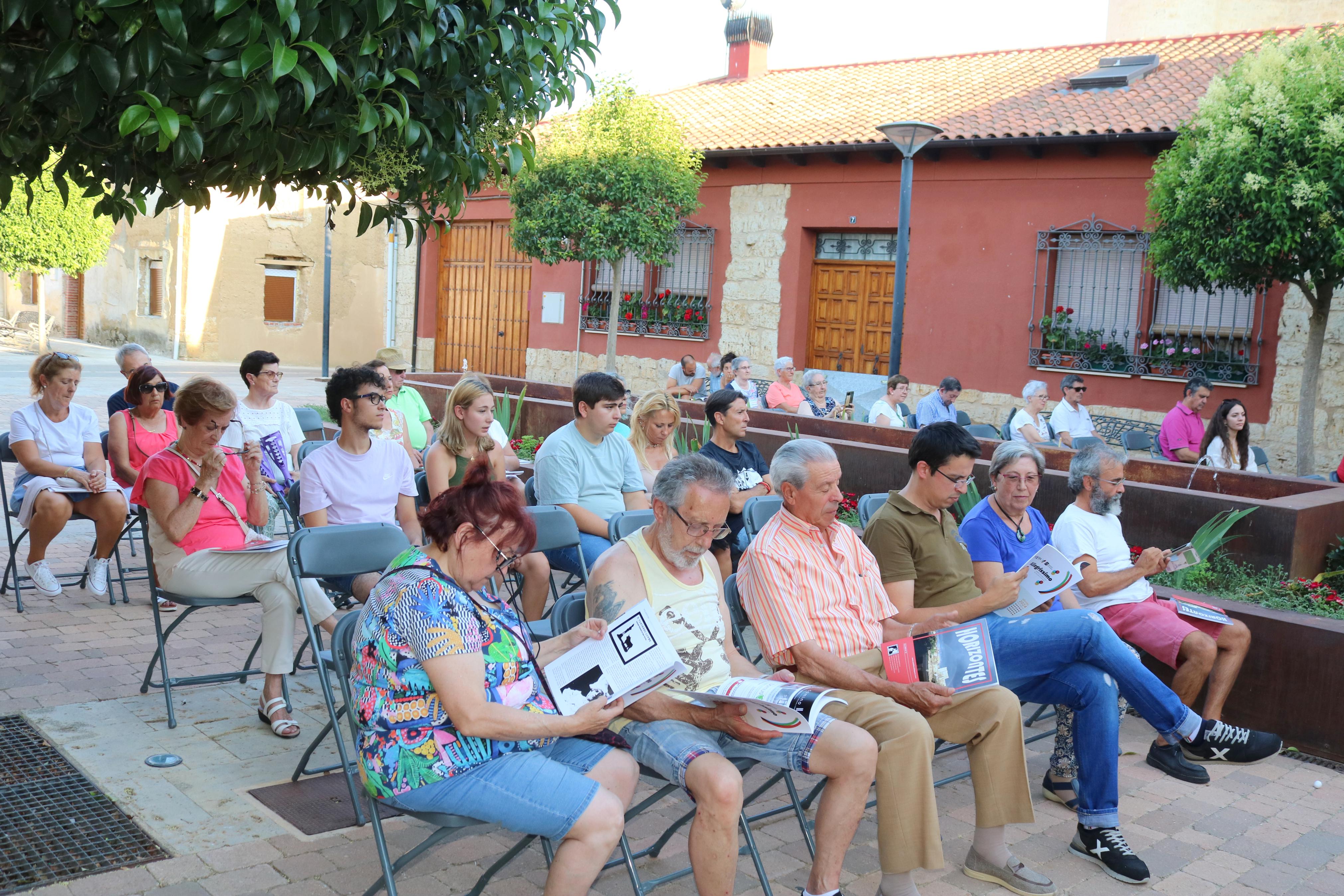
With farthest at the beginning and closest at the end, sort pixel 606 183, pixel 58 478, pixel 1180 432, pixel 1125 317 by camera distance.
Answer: pixel 606 183
pixel 1125 317
pixel 1180 432
pixel 58 478

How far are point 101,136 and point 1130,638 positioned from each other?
14.0 ft

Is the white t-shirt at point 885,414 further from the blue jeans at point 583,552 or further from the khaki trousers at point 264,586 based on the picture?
the khaki trousers at point 264,586

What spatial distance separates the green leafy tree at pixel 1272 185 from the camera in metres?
9.54

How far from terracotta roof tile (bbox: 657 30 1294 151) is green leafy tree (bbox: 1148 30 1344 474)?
76.8 inches

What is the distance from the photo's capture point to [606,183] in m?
15.0

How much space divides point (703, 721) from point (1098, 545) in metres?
2.32

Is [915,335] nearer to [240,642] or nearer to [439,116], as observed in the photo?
[240,642]

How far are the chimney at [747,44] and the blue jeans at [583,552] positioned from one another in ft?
58.5

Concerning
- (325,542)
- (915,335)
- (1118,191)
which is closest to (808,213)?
(915,335)

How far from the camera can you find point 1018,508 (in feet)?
14.9

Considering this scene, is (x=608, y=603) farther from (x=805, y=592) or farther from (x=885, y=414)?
(x=885, y=414)

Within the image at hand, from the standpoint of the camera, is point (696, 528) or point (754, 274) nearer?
point (696, 528)

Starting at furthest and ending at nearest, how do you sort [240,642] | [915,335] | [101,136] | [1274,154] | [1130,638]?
[915,335], [1274,154], [240,642], [1130,638], [101,136]

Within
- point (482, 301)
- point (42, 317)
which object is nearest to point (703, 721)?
point (482, 301)
